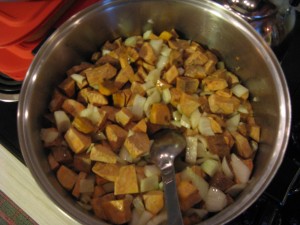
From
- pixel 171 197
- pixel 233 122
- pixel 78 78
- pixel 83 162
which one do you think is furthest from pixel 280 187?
pixel 78 78

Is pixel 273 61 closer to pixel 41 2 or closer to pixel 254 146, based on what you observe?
pixel 254 146

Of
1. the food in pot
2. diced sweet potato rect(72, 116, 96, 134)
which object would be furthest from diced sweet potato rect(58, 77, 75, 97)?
diced sweet potato rect(72, 116, 96, 134)

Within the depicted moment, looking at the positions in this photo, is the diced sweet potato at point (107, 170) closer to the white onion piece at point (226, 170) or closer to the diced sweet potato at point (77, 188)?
the diced sweet potato at point (77, 188)

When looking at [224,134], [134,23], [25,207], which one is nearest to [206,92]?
[224,134]

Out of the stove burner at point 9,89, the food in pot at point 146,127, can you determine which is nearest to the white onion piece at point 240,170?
the food in pot at point 146,127

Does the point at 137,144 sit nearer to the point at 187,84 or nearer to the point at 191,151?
the point at 191,151

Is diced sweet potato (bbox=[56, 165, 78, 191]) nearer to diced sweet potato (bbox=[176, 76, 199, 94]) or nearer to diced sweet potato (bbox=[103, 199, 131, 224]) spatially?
diced sweet potato (bbox=[103, 199, 131, 224])
